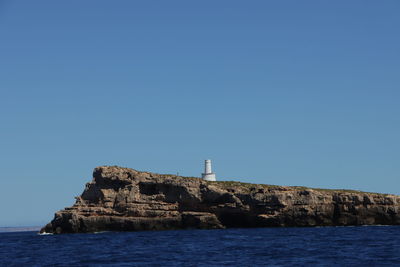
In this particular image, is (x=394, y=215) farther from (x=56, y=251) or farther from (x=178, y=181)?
(x=56, y=251)

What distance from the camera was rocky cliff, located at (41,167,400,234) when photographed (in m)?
95.6

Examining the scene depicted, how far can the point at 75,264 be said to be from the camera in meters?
47.8

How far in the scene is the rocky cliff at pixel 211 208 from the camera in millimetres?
95562

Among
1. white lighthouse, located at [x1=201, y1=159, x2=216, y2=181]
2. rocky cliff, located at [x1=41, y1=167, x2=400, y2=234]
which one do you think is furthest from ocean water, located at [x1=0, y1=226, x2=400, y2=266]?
white lighthouse, located at [x1=201, y1=159, x2=216, y2=181]

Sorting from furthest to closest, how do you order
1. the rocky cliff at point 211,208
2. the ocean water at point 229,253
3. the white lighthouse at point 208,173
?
the white lighthouse at point 208,173 → the rocky cliff at point 211,208 → the ocean water at point 229,253

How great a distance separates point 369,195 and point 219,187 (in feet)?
79.3

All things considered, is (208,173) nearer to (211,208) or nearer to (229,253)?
(211,208)

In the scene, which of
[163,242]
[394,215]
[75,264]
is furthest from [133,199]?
[75,264]

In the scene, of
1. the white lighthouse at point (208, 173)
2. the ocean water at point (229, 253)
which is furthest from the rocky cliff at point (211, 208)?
the ocean water at point (229, 253)

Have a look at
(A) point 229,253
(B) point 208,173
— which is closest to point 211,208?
(B) point 208,173

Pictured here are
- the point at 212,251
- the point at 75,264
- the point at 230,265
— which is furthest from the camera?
the point at 212,251

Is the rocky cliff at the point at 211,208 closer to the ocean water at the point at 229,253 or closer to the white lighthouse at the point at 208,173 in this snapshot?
the white lighthouse at the point at 208,173

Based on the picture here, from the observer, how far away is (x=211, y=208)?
96.6m

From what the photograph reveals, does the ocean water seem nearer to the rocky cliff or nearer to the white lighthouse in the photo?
the rocky cliff
